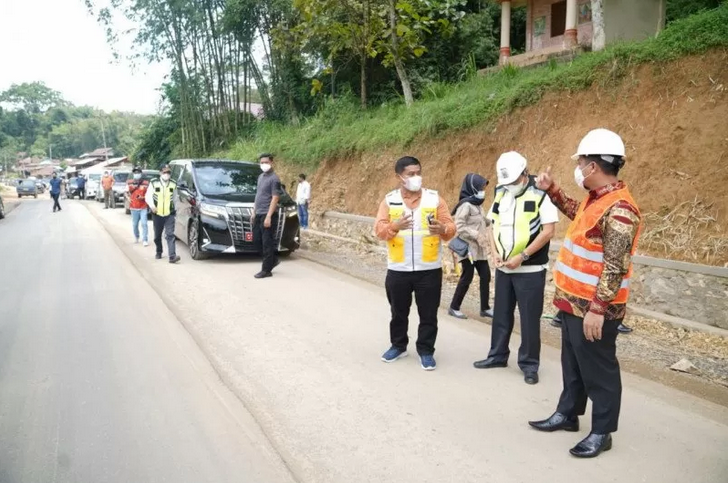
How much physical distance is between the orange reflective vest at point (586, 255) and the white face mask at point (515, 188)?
40.1 inches

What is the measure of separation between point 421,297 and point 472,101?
28.4ft

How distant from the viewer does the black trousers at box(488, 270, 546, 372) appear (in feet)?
15.1

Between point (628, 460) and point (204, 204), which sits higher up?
point (204, 204)

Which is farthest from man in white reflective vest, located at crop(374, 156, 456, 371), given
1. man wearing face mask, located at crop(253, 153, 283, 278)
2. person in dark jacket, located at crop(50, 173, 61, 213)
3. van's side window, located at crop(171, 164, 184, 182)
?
person in dark jacket, located at crop(50, 173, 61, 213)

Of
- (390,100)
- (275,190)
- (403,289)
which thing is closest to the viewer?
(403,289)

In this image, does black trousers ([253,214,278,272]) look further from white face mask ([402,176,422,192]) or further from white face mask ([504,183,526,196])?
white face mask ([504,183,526,196])

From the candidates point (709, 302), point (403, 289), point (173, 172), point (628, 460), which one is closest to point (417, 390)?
point (403, 289)

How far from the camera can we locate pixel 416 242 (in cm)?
474

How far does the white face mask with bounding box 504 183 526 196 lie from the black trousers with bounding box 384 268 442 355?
89 centimetres

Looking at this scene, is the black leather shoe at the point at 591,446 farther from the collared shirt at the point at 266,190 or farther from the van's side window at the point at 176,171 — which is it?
the van's side window at the point at 176,171

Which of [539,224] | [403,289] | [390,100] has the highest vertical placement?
[390,100]

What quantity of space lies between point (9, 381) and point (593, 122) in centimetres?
914

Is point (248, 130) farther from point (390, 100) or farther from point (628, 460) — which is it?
point (628, 460)

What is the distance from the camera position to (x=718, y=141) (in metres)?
7.84
